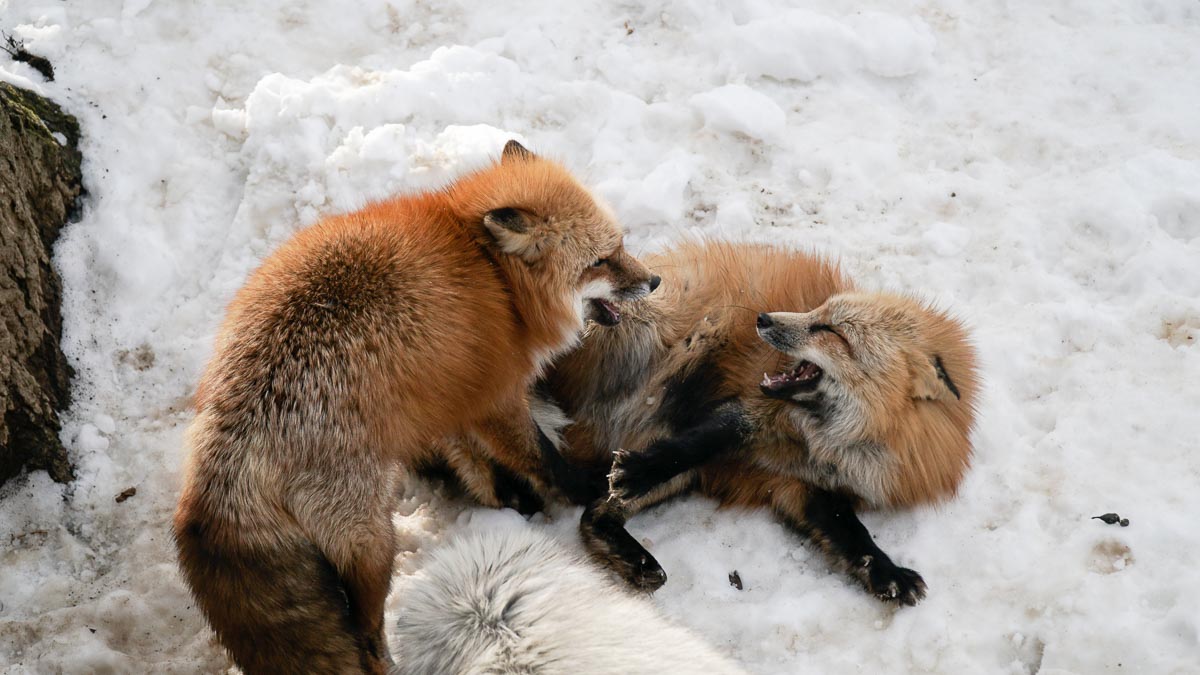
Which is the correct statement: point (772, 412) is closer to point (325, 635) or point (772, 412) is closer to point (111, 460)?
point (325, 635)

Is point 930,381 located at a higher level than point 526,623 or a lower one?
lower

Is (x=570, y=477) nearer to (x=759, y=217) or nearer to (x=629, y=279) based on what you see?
(x=629, y=279)

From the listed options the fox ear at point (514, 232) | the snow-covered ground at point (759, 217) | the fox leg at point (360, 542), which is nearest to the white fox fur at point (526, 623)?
the fox leg at point (360, 542)

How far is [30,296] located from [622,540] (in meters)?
2.33

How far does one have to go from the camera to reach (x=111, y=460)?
11.3 feet

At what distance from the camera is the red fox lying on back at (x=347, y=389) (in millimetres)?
2484

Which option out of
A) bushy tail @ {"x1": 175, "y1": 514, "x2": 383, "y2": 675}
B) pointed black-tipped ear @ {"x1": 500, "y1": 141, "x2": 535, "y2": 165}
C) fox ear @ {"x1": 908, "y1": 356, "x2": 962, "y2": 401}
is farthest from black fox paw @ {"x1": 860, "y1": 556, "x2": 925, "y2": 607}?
pointed black-tipped ear @ {"x1": 500, "y1": 141, "x2": 535, "y2": 165}

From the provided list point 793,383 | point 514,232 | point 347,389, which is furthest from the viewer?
point 793,383

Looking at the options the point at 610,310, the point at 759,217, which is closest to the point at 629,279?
the point at 610,310

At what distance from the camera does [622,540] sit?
129 inches

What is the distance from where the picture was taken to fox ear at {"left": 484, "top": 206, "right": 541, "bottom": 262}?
299cm

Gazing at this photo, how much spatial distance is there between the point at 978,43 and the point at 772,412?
8.89ft

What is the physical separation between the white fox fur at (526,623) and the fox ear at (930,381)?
1.30 m

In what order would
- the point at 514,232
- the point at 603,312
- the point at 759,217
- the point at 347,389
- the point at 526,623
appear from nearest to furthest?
the point at 526,623
the point at 347,389
the point at 514,232
the point at 603,312
the point at 759,217
